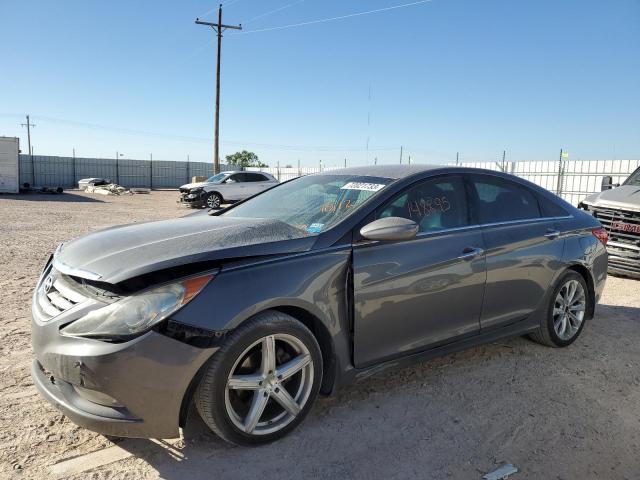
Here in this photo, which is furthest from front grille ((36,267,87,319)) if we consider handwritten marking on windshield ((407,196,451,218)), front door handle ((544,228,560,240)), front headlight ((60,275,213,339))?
front door handle ((544,228,560,240))

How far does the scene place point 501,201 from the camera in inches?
155

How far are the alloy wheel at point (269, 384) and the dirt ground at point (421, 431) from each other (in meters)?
0.15

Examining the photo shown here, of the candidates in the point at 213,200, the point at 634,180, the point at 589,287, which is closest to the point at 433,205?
the point at 589,287

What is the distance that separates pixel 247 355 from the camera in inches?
104

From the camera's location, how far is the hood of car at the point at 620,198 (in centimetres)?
707

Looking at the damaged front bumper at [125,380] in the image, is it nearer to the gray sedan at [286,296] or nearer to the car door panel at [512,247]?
the gray sedan at [286,296]

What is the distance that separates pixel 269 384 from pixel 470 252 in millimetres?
1691

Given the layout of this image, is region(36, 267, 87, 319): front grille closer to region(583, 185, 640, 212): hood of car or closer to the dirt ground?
the dirt ground

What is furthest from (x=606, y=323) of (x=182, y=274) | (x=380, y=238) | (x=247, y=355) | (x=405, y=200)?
(x=182, y=274)

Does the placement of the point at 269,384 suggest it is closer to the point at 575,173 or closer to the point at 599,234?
the point at 599,234

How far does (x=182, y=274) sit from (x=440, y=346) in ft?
6.10

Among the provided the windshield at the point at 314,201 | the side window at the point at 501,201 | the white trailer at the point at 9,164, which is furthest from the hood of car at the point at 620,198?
the white trailer at the point at 9,164

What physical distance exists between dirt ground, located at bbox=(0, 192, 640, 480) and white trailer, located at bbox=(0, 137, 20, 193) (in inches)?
1015

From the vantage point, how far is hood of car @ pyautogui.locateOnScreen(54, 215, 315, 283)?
99.5 inches
